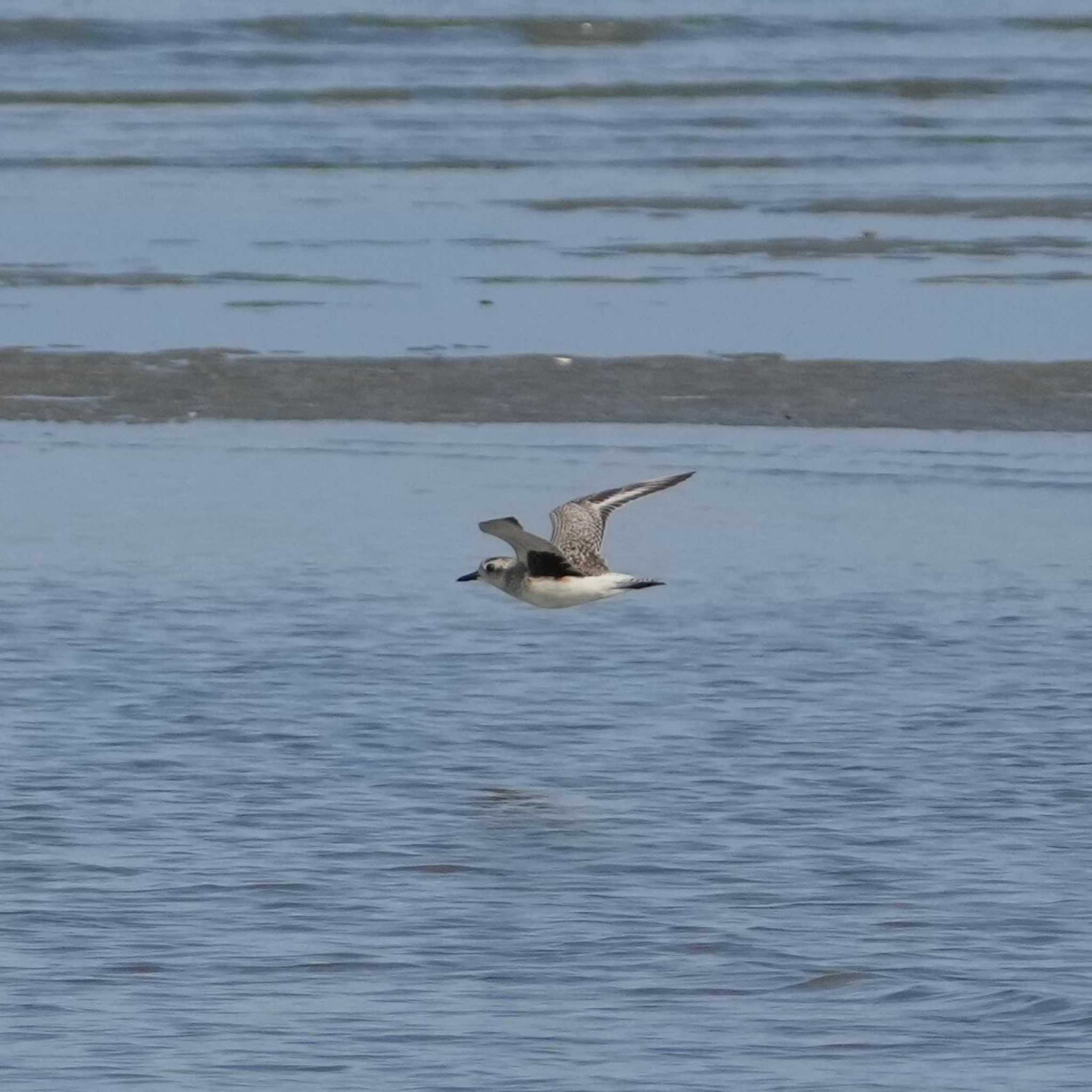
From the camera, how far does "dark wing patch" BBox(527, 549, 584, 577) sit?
8.56 m

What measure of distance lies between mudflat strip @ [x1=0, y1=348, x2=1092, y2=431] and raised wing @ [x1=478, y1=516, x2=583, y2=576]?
14.4 ft

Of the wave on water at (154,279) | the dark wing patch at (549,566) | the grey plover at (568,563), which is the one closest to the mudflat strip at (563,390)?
the wave on water at (154,279)

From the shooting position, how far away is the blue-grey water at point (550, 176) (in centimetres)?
1524

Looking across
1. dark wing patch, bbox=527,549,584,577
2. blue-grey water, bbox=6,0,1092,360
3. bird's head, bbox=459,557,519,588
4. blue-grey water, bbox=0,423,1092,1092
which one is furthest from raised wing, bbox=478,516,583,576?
blue-grey water, bbox=6,0,1092,360

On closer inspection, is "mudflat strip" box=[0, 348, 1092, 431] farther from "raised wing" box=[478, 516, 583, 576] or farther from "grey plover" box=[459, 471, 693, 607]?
"raised wing" box=[478, 516, 583, 576]

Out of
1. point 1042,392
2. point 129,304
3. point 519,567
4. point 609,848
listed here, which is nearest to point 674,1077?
point 609,848

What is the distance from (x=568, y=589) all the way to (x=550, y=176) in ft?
40.0

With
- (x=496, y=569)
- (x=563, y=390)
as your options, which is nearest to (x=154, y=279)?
(x=563, y=390)

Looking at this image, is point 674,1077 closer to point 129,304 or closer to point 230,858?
point 230,858

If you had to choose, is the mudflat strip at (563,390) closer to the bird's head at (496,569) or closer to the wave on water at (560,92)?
the bird's head at (496,569)

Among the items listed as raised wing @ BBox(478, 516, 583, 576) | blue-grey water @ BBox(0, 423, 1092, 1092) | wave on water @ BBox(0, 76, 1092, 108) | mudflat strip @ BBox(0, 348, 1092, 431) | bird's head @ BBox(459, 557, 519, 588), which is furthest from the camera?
wave on water @ BBox(0, 76, 1092, 108)

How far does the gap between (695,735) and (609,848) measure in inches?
46.0

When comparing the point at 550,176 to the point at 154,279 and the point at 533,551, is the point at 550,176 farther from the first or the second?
the point at 533,551

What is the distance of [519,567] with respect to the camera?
876 cm
